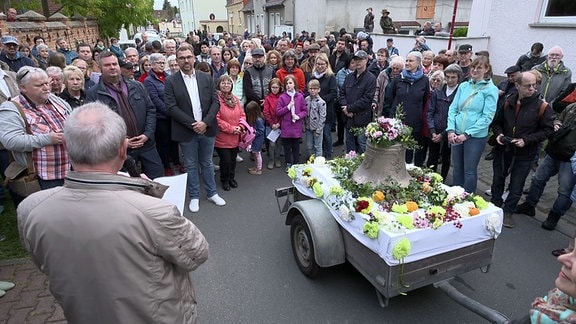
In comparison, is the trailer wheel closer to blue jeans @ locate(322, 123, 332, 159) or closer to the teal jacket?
the teal jacket

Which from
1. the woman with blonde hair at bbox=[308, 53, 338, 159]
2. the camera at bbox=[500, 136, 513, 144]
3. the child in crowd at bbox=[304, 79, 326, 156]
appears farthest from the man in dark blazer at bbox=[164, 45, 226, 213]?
the camera at bbox=[500, 136, 513, 144]

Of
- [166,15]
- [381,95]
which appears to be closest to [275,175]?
[381,95]

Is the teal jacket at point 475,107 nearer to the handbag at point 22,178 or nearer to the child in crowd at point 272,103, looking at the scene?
the child in crowd at point 272,103

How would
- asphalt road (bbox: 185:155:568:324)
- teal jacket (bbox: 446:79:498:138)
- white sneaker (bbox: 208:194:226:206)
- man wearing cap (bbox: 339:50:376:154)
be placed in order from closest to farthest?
asphalt road (bbox: 185:155:568:324)
teal jacket (bbox: 446:79:498:138)
white sneaker (bbox: 208:194:226:206)
man wearing cap (bbox: 339:50:376:154)

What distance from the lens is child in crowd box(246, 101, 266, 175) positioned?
6.77m

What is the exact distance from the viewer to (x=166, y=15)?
11319cm

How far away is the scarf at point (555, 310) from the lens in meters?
1.51

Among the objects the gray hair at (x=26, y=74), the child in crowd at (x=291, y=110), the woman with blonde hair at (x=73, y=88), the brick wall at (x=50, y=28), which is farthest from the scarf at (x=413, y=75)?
the brick wall at (x=50, y=28)

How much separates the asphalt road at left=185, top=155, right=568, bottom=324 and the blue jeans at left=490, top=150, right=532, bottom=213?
14.4 inches

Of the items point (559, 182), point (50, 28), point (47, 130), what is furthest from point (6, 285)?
point (50, 28)

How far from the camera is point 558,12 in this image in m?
8.48

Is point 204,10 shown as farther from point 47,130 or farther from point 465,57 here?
point 47,130

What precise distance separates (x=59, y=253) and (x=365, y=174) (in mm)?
2822

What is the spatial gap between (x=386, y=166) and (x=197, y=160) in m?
2.94
